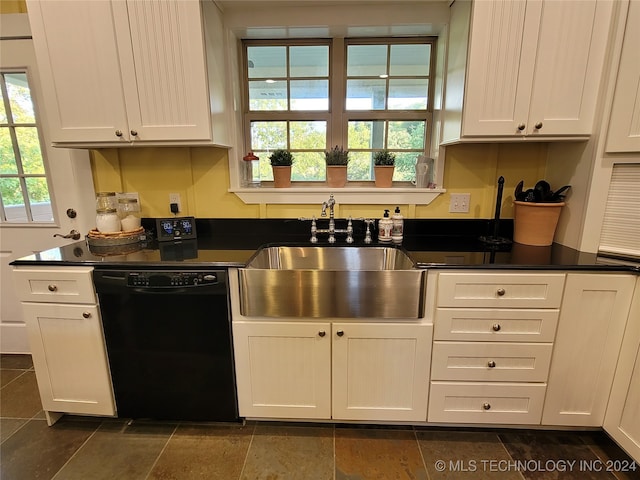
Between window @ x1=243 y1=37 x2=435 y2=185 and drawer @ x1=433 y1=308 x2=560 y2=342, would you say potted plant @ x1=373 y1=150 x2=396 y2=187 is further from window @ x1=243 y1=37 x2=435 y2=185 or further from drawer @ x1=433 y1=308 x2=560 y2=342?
drawer @ x1=433 y1=308 x2=560 y2=342

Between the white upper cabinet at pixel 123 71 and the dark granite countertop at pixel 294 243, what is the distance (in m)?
0.57

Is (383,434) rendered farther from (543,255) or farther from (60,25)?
(60,25)

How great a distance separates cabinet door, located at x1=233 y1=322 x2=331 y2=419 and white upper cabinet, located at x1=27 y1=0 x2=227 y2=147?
41.0 inches

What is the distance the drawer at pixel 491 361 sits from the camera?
4.61 ft

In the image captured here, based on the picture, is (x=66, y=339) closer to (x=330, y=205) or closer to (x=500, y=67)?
(x=330, y=205)

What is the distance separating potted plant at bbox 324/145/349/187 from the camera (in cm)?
189

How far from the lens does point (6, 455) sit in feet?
4.73

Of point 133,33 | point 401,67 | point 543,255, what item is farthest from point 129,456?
point 401,67

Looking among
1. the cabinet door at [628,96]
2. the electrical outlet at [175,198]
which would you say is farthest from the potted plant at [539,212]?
the electrical outlet at [175,198]

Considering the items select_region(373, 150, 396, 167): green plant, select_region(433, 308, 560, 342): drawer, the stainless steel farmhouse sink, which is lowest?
select_region(433, 308, 560, 342): drawer

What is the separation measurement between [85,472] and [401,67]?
107 inches

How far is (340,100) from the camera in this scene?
1977mm

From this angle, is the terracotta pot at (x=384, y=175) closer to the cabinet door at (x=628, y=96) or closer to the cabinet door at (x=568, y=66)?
the cabinet door at (x=568, y=66)

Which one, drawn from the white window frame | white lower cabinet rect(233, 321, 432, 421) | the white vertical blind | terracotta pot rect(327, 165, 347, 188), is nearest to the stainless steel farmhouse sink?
white lower cabinet rect(233, 321, 432, 421)
